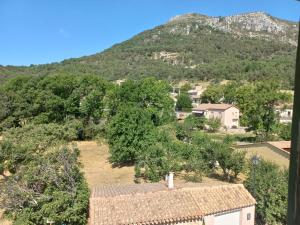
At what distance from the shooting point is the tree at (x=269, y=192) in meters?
14.5

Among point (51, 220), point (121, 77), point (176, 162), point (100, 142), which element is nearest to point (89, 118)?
point (100, 142)

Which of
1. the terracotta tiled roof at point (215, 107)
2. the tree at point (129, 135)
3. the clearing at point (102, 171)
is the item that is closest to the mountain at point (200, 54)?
the terracotta tiled roof at point (215, 107)

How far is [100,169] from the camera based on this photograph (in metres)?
29.4

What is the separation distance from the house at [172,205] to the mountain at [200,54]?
60774mm

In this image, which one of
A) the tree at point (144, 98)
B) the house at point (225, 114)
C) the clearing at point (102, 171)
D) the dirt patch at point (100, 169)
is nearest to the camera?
the clearing at point (102, 171)

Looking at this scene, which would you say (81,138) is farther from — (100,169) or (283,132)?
(283,132)

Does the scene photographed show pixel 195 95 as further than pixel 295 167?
Yes

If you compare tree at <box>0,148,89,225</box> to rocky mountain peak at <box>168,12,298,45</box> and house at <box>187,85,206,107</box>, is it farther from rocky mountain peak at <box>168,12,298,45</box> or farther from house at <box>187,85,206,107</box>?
rocky mountain peak at <box>168,12,298,45</box>

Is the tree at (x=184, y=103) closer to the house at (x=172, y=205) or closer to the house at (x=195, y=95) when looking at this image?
the house at (x=195, y=95)

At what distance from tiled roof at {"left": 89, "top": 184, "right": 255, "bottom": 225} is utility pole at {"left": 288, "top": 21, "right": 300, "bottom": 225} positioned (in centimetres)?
1255

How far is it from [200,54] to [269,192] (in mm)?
105391

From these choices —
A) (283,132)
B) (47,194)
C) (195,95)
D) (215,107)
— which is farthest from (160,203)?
(195,95)

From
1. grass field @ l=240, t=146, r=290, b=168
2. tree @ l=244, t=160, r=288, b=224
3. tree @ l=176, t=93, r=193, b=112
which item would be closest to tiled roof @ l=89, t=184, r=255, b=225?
tree @ l=244, t=160, r=288, b=224

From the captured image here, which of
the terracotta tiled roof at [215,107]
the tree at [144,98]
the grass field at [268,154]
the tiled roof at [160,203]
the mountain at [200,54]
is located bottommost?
the grass field at [268,154]
